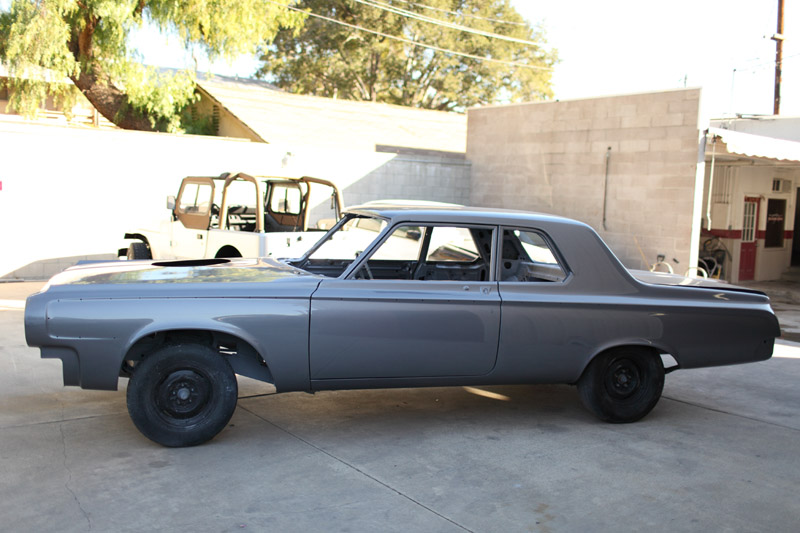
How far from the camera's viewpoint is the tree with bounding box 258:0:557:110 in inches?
1438

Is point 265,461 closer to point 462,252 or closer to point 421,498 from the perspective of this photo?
point 421,498

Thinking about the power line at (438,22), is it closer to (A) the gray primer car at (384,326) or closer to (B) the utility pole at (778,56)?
(B) the utility pole at (778,56)

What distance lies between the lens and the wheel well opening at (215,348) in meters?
5.03

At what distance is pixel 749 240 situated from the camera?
16.3 metres

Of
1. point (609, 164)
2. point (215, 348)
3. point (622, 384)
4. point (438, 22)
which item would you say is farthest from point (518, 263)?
point (438, 22)

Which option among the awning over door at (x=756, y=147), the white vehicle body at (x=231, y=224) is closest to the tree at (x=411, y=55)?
the awning over door at (x=756, y=147)

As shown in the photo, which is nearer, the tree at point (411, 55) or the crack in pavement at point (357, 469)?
the crack in pavement at point (357, 469)

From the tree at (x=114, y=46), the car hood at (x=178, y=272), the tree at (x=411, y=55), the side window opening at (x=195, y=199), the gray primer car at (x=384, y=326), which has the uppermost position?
the tree at (x=411, y=55)

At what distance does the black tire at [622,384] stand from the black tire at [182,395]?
2.64 metres

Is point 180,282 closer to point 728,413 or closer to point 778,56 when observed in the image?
point 728,413

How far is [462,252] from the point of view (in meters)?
6.89

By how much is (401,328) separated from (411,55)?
3487 cm

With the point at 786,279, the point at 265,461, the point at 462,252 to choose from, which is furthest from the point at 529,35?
the point at 265,461

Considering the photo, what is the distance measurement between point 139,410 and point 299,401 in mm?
1636
